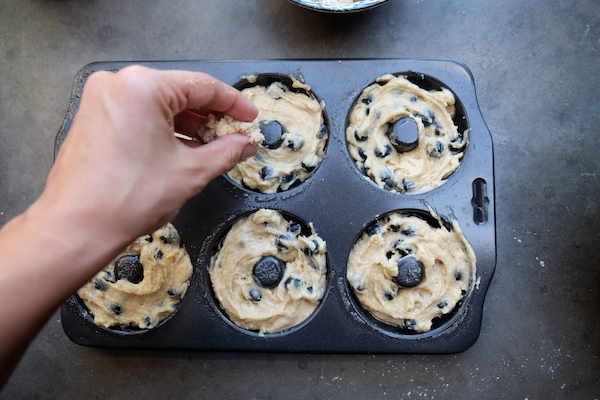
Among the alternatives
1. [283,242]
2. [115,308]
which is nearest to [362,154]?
[283,242]

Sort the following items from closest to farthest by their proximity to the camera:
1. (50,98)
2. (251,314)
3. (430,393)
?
(251,314) < (430,393) < (50,98)

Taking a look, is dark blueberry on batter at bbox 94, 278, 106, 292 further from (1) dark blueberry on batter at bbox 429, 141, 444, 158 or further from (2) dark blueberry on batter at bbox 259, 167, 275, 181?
(1) dark blueberry on batter at bbox 429, 141, 444, 158

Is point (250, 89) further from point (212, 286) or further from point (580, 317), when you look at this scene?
point (580, 317)

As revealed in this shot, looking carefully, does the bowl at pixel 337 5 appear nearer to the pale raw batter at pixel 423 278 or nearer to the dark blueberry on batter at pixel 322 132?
the dark blueberry on batter at pixel 322 132

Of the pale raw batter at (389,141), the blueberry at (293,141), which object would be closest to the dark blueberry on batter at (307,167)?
the blueberry at (293,141)

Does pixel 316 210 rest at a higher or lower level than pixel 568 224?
higher

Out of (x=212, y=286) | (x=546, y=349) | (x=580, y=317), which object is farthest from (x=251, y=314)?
(x=580, y=317)
